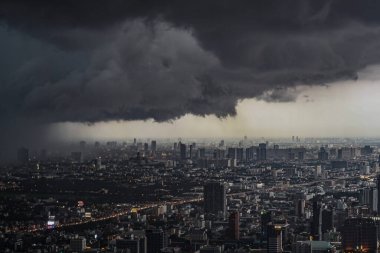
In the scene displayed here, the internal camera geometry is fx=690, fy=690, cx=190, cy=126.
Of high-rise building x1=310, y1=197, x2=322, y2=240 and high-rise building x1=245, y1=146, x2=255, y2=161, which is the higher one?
high-rise building x1=245, y1=146, x2=255, y2=161

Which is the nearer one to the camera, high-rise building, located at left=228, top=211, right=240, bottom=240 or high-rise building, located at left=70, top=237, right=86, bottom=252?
high-rise building, located at left=70, top=237, right=86, bottom=252

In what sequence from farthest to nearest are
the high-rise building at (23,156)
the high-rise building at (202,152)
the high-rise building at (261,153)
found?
the high-rise building at (261,153), the high-rise building at (202,152), the high-rise building at (23,156)

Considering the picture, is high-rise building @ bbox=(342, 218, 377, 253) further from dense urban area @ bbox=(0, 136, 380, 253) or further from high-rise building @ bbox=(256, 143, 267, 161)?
high-rise building @ bbox=(256, 143, 267, 161)

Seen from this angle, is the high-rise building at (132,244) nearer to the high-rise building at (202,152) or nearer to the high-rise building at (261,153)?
the high-rise building at (202,152)

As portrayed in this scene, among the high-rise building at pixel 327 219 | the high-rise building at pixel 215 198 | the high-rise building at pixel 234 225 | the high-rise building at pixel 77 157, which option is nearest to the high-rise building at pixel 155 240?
the high-rise building at pixel 234 225

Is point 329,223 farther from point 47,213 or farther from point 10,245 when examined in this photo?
point 10,245

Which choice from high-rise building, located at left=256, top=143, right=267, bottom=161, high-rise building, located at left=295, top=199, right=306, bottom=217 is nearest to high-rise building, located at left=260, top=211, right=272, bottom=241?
high-rise building, located at left=295, top=199, right=306, bottom=217

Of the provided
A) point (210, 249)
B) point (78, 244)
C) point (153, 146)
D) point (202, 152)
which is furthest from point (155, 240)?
point (202, 152)
